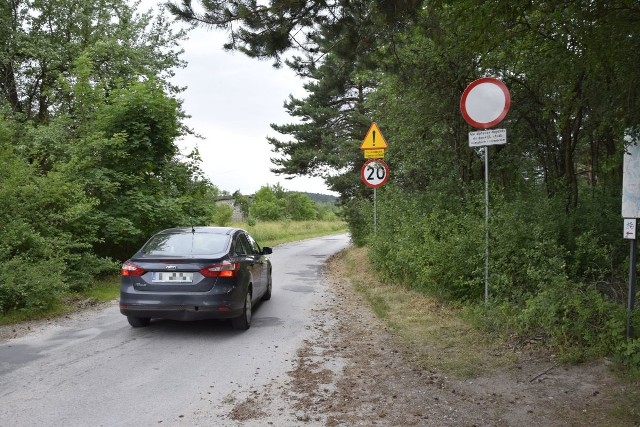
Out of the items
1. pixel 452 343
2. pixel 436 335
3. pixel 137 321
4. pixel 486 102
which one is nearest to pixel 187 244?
pixel 137 321

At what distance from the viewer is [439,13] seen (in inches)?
271

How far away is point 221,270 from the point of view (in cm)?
722

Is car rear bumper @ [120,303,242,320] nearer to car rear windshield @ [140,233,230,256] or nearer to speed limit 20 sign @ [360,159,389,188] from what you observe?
car rear windshield @ [140,233,230,256]

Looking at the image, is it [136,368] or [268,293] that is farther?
[268,293]

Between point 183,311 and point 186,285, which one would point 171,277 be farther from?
point 183,311

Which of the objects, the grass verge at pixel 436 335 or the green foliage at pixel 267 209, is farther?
the green foliage at pixel 267 209

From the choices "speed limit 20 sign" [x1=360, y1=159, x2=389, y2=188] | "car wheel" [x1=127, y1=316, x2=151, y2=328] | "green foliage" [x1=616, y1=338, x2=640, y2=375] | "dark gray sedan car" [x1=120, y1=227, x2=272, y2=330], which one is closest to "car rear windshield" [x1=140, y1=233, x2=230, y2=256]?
"dark gray sedan car" [x1=120, y1=227, x2=272, y2=330]

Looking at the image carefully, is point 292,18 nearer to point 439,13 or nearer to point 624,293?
point 439,13

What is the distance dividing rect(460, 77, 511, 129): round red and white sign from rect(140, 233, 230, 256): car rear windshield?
4.07 m

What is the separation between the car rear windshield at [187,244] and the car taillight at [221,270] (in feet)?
1.19

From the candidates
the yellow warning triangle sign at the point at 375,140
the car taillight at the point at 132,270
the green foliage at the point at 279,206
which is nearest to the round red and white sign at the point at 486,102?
the car taillight at the point at 132,270

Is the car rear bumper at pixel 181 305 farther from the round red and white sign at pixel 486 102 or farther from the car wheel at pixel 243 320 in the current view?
the round red and white sign at pixel 486 102

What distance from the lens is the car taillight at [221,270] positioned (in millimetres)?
7152

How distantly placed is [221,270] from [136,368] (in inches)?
71.7
